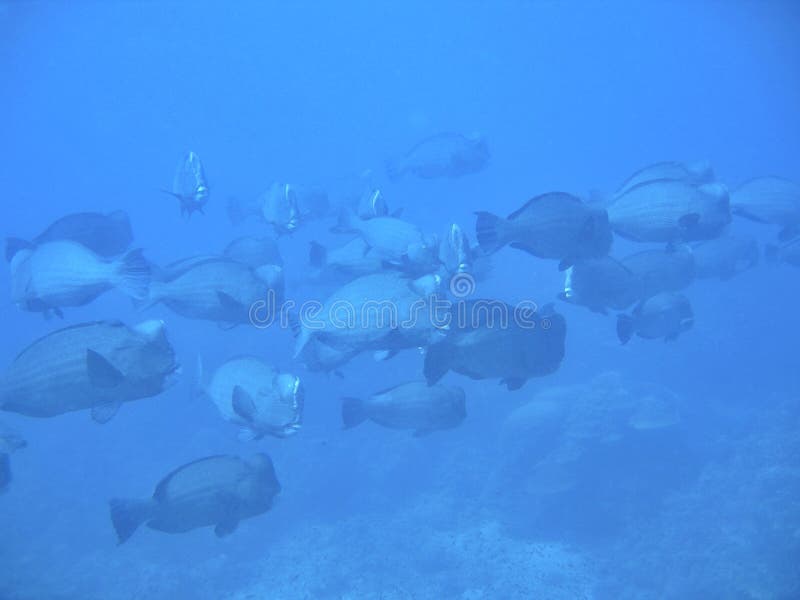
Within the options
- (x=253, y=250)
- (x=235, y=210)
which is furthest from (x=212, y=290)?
(x=235, y=210)

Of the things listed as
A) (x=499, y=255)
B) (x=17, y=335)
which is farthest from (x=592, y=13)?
(x=17, y=335)

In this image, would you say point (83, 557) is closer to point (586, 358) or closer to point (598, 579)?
point (598, 579)

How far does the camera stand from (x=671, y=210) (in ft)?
15.7

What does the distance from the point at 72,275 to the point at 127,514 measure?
6.39ft

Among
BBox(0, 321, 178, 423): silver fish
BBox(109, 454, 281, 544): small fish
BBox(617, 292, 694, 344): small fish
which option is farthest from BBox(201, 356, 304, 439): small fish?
BBox(617, 292, 694, 344): small fish

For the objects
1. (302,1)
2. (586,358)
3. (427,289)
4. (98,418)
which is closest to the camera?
(98,418)

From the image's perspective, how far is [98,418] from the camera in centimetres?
330

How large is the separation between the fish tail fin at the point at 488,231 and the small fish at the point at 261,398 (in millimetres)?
1946

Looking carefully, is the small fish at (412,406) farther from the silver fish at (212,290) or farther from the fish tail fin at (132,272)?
the fish tail fin at (132,272)

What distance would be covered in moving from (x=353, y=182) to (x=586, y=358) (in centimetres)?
1004

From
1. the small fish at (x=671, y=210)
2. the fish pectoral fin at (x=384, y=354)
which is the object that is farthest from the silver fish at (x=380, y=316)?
the small fish at (x=671, y=210)

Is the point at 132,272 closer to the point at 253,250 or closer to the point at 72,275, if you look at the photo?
the point at 72,275

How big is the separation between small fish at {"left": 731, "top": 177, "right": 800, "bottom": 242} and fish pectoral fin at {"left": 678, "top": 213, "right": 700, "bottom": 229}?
2.65 meters

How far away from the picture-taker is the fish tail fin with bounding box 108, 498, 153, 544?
3719 mm
